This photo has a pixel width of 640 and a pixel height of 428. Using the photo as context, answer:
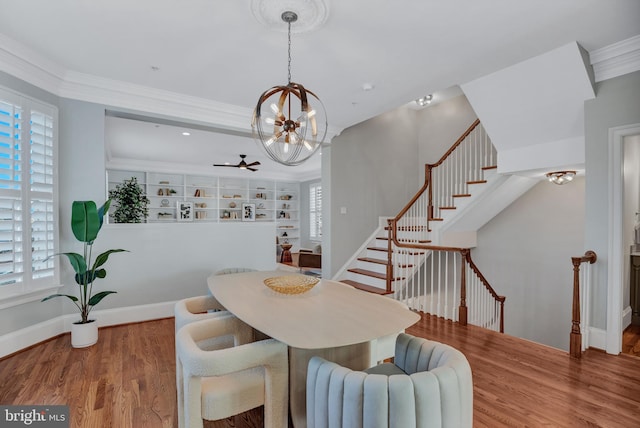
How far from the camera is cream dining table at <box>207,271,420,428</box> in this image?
59.7 inches

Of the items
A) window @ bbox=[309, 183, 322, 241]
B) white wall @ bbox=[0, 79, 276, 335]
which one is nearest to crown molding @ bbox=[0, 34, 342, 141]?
A: white wall @ bbox=[0, 79, 276, 335]

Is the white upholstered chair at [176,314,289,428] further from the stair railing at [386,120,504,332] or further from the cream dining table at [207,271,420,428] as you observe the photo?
the stair railing at [386,120,504,332]

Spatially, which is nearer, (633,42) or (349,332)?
(349,332)

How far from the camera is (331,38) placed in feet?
9.03

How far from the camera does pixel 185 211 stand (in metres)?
8.87

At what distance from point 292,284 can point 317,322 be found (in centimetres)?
69

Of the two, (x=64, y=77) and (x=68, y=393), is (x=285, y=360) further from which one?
(x=64, y=77)

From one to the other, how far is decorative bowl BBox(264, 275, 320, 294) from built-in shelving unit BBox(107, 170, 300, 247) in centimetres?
637

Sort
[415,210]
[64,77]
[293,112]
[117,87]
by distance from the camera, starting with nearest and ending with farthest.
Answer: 1. [64,77]
2. [117,87]
3. [293,112]
4. [415,210]

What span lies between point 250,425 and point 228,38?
294cm

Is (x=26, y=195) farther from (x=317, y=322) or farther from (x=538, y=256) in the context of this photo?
(x=538, y=256)

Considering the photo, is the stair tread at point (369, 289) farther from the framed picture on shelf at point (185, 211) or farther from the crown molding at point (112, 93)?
the framed picture on shelf at point (185, 211)

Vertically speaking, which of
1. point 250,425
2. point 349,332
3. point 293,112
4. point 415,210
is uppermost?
point 293,112

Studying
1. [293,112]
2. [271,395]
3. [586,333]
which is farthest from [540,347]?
[293,112]
